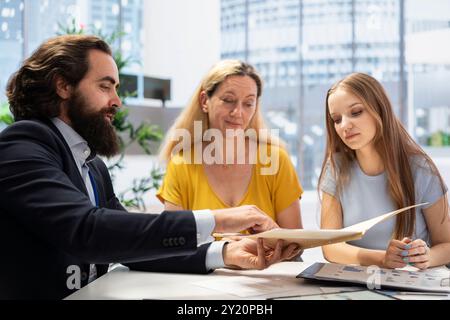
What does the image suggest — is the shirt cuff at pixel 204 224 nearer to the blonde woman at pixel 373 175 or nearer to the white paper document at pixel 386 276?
the white paper document at pixel 386 276

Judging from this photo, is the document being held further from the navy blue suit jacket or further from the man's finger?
the navy blue suit jacket

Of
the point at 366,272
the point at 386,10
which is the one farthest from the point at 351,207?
the point at 386,10

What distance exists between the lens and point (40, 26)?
5461mm

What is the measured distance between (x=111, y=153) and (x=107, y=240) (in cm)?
69

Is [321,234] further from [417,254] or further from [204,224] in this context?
[417,254]

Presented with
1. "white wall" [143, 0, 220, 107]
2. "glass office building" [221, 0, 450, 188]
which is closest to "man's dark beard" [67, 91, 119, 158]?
"white wall" [143, 0, 220, 107]

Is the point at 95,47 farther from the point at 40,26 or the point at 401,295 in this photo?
the point at 40,26

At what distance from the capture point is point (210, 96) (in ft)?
7.48

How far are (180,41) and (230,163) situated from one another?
163 inches

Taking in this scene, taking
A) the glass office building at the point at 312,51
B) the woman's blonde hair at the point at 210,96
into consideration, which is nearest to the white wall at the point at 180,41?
the glass office building at the point at 312,51

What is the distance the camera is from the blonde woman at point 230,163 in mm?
2178

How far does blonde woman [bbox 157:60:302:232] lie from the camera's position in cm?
218

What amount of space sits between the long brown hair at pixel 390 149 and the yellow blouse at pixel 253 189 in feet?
0.87

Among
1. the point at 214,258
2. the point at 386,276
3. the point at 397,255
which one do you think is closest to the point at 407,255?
the point at 397,255
